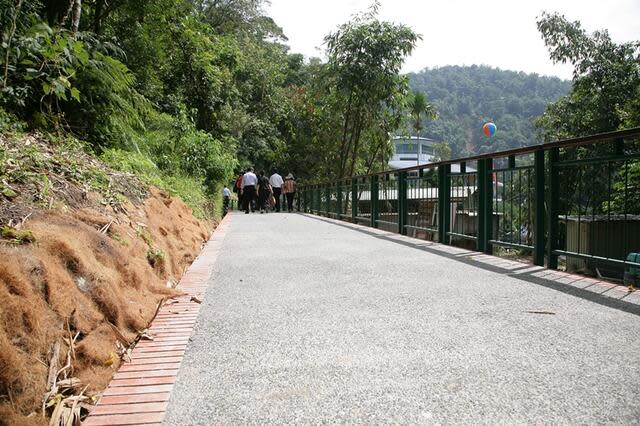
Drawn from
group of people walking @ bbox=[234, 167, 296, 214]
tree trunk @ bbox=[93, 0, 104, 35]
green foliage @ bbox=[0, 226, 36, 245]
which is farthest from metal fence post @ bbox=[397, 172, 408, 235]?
group of people walking @ bbox=[234, 167, 296, 214]

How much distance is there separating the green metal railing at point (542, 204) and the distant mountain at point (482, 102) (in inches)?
3746

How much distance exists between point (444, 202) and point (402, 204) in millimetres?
1890

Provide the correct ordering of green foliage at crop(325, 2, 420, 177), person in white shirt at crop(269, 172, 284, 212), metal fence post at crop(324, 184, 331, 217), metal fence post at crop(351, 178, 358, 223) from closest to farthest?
metal fence post at crop(351, 178, 358, 223) < metal fence post at crop(324, 184, 331, 217) < green foliage at crop(325, 2, 420, 177) < person in white shirt at crop(269, 172, 284, 212)

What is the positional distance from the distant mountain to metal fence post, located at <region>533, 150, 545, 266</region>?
320ft

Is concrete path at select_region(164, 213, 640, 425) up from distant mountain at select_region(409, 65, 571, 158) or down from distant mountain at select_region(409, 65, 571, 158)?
down

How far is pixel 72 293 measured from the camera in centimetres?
269

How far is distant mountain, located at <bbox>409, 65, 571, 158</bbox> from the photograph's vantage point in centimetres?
10456

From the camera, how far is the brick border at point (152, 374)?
216cm

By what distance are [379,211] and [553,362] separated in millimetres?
9071

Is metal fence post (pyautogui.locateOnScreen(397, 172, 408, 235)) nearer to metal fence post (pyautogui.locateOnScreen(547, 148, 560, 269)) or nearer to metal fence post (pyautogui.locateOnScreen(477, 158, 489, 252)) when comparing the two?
metal fence post (pyautogui.locateOnScreen(477, 158, 489, 252))

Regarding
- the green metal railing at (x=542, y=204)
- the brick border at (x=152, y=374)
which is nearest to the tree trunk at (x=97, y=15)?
the green metal railing at (x=542, y=204)

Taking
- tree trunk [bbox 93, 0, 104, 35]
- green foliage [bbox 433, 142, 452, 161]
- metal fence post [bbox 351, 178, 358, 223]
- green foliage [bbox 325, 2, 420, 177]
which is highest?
green foliage [bbox 433, 142, 452, 161]

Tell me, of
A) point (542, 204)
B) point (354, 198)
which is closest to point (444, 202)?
point (542, 204)

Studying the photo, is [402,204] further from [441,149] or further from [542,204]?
[441,149]
